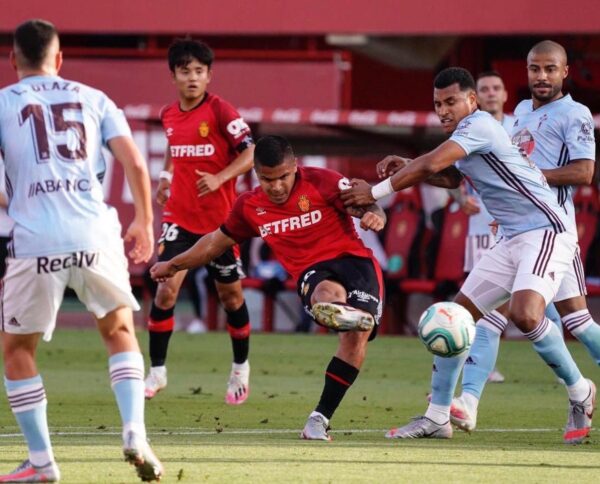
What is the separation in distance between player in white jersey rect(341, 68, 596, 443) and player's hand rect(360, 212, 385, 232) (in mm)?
148

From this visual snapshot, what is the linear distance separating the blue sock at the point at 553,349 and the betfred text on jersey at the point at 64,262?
10.2ft

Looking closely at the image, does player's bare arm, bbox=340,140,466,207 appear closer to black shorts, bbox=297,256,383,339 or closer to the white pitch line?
black shorts, bbox=297,256,383,339

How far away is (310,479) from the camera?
22.7 ft

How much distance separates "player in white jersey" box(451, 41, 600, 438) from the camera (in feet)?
30.4

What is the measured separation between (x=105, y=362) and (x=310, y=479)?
8548 millimetres

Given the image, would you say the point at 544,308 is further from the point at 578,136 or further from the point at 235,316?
the point at 235,316

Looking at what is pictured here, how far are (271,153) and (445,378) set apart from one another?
169 centimetres

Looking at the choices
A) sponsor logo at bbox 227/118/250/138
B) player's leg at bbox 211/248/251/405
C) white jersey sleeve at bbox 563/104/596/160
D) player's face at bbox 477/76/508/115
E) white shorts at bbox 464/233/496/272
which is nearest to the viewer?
white jersey sleeve at bbox 563/104/596/160

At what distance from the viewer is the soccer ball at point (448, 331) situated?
860 centimetres

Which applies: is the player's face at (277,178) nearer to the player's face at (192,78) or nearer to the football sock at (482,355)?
the football sock at (482,355)

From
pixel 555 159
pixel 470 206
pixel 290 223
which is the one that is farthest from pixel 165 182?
pixel 555 159

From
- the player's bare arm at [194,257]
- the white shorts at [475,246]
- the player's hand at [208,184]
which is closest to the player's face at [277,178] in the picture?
the player's bare arm at [194,257]

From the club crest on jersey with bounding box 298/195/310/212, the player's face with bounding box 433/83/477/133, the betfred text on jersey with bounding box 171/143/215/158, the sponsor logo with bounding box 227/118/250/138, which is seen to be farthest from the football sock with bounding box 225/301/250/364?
the player's face with bounding box 433/83/477/133

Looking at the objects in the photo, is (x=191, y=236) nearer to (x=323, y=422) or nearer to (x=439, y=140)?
(x=323, y=422)
